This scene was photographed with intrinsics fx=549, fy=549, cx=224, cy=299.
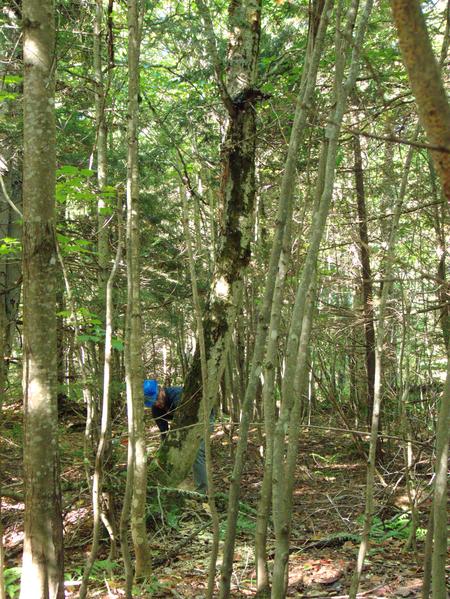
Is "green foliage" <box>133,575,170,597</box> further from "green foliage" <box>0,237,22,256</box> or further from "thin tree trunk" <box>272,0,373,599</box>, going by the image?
"green foliage" <box>0,237,22,256</box>

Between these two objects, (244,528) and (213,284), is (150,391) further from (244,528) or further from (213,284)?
(244,528)

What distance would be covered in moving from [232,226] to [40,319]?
3.42 m

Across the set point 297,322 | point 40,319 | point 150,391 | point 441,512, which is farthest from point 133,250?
point 150,391

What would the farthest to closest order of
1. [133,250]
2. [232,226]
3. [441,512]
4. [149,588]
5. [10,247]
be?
[232,226] < [10,247] < [149,588] < [133,250] < [441,512]

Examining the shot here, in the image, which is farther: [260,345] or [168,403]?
[168,403]

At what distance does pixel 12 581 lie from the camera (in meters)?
4.38

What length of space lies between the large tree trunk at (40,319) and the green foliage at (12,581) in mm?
1453

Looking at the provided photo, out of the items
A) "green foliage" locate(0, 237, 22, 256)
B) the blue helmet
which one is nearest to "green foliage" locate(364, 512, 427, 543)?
the blue helmet

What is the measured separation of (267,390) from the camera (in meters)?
2.64

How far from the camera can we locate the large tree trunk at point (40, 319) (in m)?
3.01

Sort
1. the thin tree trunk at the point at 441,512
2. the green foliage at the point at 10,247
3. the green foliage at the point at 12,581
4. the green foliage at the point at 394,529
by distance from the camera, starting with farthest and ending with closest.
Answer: the green foliage at the point at 394,529 → the green foliage at the point at 10,247 → the green foliage at the point at 12,581 → the thin tree trunk at the point at 441,512

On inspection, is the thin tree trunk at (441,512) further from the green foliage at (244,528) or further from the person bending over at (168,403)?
the person bending over at (168,403)

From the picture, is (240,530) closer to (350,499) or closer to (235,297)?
(350,499)

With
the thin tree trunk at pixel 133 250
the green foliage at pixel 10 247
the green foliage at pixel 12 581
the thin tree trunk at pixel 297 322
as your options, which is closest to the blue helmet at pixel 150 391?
the green foliage at pixel 10 247
